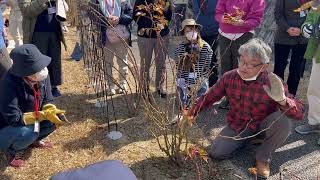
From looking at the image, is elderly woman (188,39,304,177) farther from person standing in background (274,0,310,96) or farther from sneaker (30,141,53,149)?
sneaker (30,141,53,149)

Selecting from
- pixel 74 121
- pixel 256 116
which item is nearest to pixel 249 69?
pixel 256 116

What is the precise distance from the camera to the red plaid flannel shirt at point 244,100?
308 cm

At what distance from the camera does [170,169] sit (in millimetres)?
3115

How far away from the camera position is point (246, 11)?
13.1 ft

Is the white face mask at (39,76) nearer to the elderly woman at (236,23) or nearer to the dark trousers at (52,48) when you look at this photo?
the dark trousers at (52,48)

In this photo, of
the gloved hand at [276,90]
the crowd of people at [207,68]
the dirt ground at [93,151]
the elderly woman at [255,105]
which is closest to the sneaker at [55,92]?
the crowd of people at [207,68]

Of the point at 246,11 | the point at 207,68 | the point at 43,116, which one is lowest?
the point at 43,116

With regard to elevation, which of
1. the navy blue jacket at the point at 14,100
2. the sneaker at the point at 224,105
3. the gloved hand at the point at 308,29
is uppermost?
the gloved hand at the point at 308,29

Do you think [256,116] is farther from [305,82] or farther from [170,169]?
[305,82]

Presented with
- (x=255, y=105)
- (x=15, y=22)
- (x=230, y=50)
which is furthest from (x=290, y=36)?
(x=15, y=22)

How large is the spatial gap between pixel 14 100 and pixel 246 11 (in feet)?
7.84

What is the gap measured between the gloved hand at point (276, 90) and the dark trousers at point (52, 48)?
2373 millimetres

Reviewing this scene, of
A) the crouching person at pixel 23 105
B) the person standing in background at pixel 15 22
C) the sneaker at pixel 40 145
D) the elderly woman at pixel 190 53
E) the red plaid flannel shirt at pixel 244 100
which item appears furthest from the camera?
the person standing in background at pixel 15 22

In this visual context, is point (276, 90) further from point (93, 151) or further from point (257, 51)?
point (93, 151)
